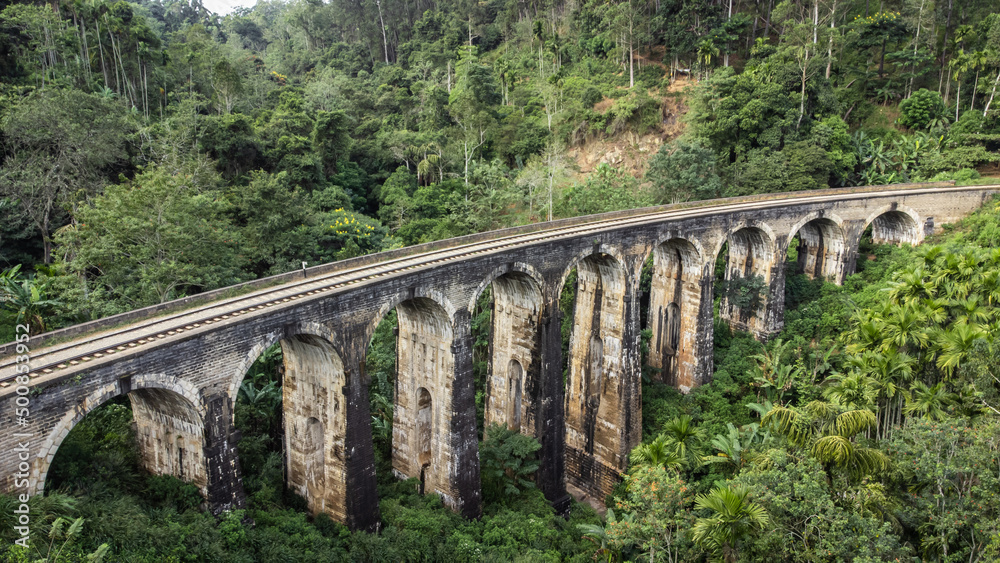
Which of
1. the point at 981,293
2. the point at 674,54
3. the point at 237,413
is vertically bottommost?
the point at 237,413

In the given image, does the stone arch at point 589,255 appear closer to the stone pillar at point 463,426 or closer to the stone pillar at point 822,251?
the stone pillar at point 463,426

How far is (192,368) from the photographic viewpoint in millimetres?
15328

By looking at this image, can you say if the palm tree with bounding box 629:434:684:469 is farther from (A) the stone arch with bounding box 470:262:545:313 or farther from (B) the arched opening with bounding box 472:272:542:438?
(A) the stone arch with bounding box 470:262:545:313

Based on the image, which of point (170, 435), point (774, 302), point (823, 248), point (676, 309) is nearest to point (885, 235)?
point (823, 248)

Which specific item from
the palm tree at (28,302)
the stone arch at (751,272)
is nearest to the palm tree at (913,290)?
the stone arch at (751,272)

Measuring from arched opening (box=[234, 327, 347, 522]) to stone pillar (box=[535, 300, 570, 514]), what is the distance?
350 inches

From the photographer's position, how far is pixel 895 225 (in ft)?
126

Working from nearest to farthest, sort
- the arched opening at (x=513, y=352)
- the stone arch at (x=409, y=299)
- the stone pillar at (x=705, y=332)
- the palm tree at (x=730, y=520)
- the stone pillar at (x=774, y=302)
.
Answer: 1. the palm tree at (x=730, y=520)
2. the stone arch at (x=409, y=299)
3. the arched opening at (x=513, y=352)
4. the stone pillar at (x=705, y=332)
5. the stone pillar at (x=774, y=302)

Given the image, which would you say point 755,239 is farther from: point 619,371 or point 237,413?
point 237,413

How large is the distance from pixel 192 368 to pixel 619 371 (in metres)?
18.0

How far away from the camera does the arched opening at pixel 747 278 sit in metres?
33.2

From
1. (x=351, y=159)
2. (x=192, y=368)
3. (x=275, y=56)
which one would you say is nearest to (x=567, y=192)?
(x=351, y=159)

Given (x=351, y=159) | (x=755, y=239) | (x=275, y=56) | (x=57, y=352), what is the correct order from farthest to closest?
1. (x=275, y=56)
2. (x=351, y=159)
3. (x=755, y=239)
4. (x=57, y=352)

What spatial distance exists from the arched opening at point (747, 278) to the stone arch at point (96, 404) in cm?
2696
